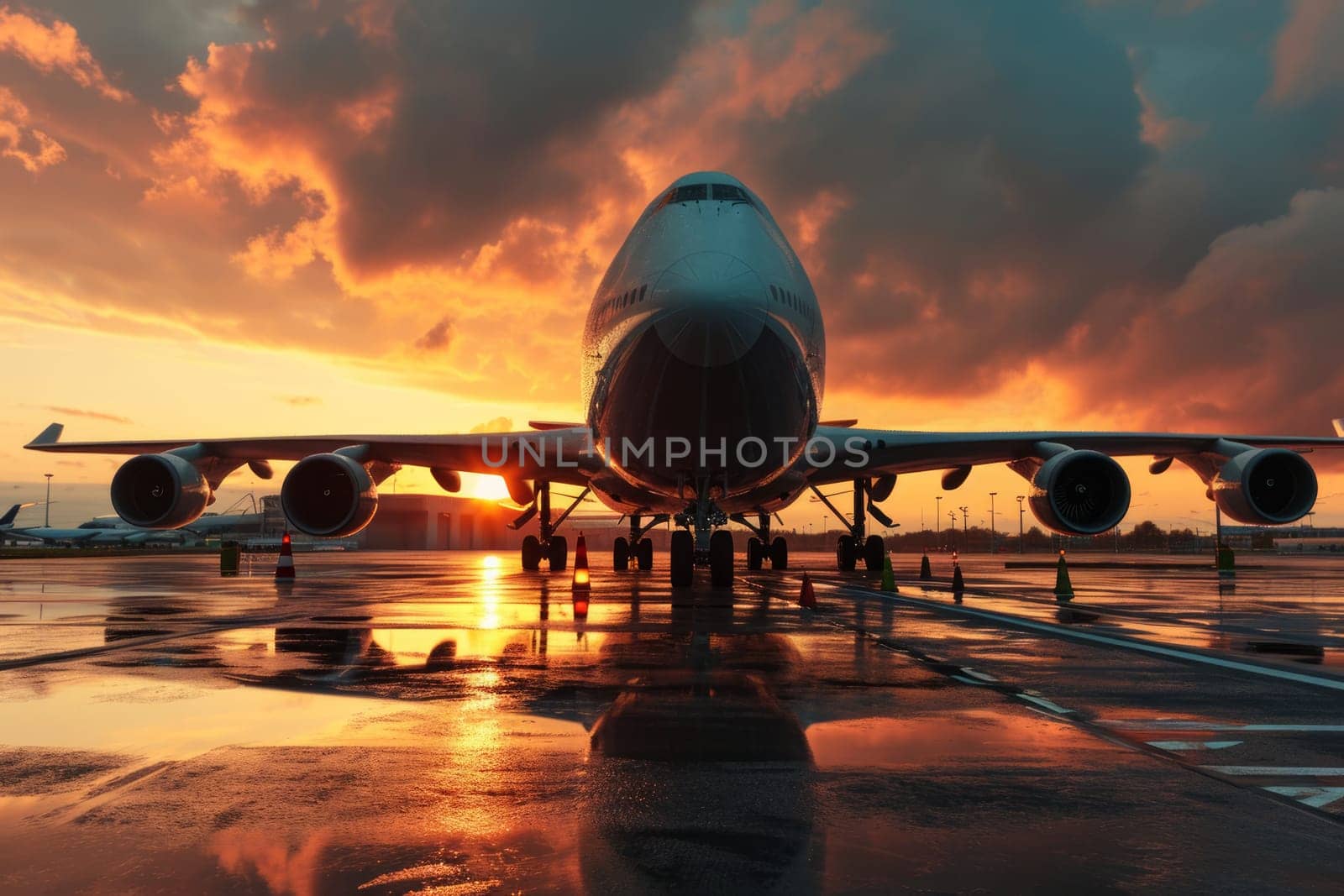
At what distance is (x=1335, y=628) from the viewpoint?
10.9 metres

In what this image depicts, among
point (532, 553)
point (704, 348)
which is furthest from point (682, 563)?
point (532, 553)

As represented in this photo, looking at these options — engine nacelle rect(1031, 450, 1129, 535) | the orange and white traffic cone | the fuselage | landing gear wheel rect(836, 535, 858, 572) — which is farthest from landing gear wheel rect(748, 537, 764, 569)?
the fuselage

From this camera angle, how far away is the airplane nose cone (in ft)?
42.3

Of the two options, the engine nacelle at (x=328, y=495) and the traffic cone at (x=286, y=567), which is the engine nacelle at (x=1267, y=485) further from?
the traffic cone at (x=286, y=567)

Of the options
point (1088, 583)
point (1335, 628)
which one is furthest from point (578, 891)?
point (1088, 583)

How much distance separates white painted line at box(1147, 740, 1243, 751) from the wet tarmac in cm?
3

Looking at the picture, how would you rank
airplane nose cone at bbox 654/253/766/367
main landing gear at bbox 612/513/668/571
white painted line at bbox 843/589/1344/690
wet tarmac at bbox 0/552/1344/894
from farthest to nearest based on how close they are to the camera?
main landing gear at bbox 612/513/668/571, airplane nose cone at bbox 654/253/766/367, white painted line at bbox 843/589/1344/690, wet tarmac at bbox 0/552/1344/894

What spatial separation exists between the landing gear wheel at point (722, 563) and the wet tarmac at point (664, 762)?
6661 millimetres

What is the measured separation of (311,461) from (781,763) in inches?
659

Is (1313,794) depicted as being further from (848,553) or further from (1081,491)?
(848,553)

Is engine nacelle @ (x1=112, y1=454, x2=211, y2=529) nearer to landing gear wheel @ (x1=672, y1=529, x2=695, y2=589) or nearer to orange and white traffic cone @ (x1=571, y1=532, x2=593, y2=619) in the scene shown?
orange and white traffic cone @ (x1=571, y1=532, x2=593, y2=619)

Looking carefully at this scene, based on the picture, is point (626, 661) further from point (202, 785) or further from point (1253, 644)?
point (1253, 644)

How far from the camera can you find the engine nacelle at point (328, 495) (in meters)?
19.1

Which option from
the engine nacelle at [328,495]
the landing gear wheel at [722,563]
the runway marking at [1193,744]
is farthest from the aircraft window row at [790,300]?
the runway marking at [1193,744]
